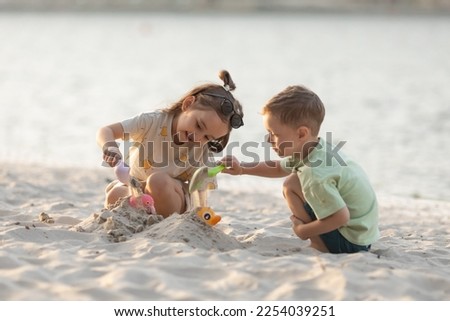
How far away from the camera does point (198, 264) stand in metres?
3.37

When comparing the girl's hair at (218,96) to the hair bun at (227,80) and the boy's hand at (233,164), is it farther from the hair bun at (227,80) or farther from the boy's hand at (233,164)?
the boy's hand at (233,164)

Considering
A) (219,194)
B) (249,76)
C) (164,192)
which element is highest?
(249,76)

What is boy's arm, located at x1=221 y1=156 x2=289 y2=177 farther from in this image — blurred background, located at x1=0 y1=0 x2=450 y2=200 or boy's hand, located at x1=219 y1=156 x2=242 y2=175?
blurred background, located at x1=0 y1=0 x2=450 y2=200

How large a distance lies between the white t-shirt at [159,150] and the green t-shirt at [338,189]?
2.45 ft

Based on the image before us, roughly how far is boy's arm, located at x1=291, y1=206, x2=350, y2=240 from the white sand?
0.10m

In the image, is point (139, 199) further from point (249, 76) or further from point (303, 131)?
point (249, 76)

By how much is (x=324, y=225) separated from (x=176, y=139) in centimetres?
107

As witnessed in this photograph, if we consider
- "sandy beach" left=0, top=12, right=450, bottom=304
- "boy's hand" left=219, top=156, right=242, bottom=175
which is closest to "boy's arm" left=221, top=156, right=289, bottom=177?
"boy's hand" left=219, top=156, right=242, bottom=175

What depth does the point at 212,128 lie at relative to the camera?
412 cm

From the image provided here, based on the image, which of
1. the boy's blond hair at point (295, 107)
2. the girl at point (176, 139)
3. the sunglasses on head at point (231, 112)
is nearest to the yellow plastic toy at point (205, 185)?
the girl at point (176, 139)

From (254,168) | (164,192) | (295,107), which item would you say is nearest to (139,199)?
(164,192)

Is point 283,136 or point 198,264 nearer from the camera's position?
point 198,264

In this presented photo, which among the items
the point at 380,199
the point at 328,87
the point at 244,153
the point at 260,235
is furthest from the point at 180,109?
the point at 328,87
